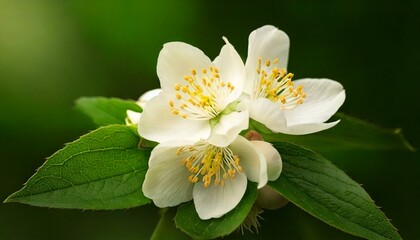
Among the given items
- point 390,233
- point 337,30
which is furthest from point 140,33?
point 390,233

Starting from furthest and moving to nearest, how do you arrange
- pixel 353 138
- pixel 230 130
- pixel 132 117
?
pixel 353 138 → pixel 132 117 → pixel 230 130

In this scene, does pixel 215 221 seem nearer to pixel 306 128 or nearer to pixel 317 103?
pixel 306 128

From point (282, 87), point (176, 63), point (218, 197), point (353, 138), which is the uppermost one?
point (176, 63)

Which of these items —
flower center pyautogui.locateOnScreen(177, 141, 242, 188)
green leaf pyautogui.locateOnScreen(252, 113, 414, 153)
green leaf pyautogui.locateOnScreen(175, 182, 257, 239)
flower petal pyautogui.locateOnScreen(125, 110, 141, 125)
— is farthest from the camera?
green leaf pyautogui.locateOnScreen(252, 113, 414, 153)

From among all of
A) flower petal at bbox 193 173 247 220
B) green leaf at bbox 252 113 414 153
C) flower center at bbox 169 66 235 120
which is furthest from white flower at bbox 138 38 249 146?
green leaf at bbox 252 113 414 153

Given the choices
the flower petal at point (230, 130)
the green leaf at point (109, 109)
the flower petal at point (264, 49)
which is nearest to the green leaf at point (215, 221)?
the flower petal at point (230, 130)

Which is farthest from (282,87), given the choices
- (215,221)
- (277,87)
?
(215,221)

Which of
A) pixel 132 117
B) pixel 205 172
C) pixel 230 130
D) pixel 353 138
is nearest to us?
pixel 230 130

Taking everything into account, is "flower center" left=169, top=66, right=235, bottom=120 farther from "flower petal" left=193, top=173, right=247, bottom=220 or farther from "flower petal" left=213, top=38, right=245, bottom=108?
"flower petal" left=193, top=173, right=247, bottom=220
